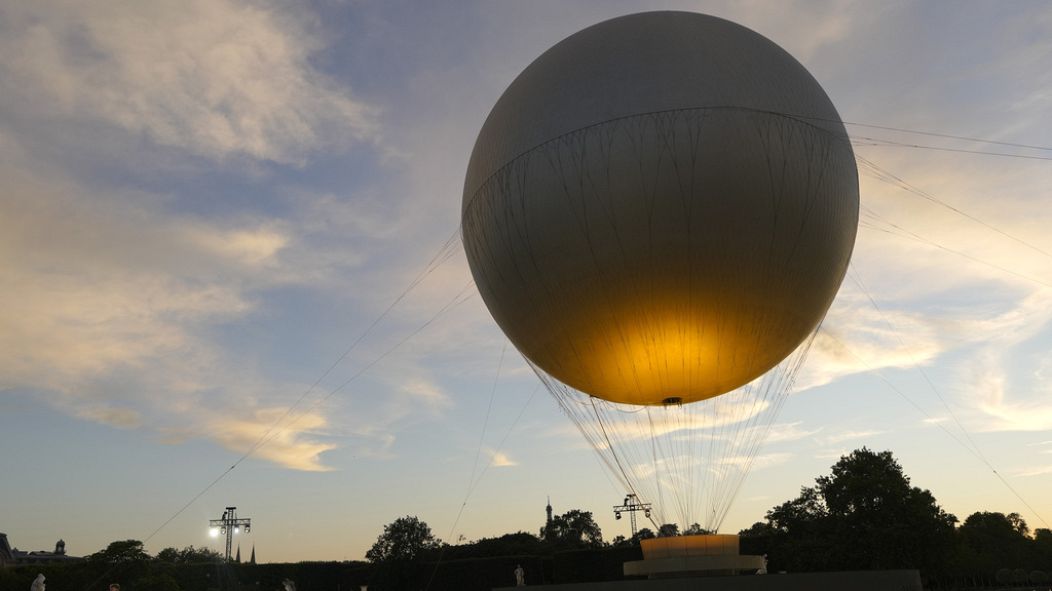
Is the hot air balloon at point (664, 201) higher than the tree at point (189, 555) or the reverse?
higher

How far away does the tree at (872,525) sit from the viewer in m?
45.1

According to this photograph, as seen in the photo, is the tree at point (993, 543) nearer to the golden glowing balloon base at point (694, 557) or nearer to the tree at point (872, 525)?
the tree at point (872, 525)

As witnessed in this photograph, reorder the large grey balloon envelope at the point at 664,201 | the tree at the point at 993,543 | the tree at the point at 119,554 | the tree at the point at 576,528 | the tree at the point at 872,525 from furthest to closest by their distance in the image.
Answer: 1. the tree at the point at 576,528
2. the tree at the point at 993,543
3. the tree at the point at 119,554
4. the tree at the point at 872,525
5. the large grey balloon envelope at the point at 664,201

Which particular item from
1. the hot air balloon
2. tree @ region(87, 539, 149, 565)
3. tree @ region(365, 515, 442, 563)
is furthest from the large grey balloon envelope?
tree @ region(365, 515, 442, 563)

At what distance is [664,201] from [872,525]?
134 ft

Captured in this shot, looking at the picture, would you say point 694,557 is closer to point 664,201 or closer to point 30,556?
point 664,201

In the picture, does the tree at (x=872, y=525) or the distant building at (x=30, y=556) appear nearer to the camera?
the tree at (x=872, y=525)

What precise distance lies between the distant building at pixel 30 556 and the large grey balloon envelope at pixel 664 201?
111344 millimetres

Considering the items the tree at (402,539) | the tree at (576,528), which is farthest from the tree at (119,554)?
the tree at (576,528)

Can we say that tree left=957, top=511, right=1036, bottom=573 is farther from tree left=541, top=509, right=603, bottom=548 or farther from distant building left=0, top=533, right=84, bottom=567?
distant building left=0, top=533, right=84, bottom=567

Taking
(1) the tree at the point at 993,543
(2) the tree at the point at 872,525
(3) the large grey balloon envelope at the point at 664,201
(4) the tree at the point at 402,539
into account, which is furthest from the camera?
(4) the tree at the point at 402,539

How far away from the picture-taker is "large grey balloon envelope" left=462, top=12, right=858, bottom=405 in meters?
14.7

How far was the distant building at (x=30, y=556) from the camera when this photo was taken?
326 ft

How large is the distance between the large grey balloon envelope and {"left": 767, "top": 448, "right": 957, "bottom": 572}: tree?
34739 mm
